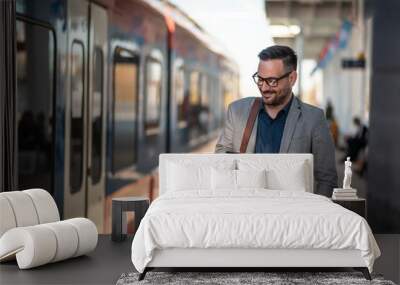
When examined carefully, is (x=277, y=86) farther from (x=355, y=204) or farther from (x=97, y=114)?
(x=97, y=114)

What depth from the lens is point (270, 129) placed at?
20.9 feet

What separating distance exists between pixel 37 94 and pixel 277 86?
182 cm

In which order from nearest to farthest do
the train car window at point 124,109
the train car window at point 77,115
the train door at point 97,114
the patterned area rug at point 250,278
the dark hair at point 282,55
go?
the patterned area rug at point 250,278
the dark hair at point 282,55
the train car window at point 77,115
the train door at point 97,114
the train car window at point 124,109

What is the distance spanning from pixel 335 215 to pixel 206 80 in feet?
25.8

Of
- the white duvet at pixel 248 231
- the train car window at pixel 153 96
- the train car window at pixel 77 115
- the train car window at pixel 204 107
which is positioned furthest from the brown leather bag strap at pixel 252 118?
the train car window at pixel 204 107

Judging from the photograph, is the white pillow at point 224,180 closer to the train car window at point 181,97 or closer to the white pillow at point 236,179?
the white pillow at point 236,179

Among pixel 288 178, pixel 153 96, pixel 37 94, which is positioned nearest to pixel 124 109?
pixel 153 96

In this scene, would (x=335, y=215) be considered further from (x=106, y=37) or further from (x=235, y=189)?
(x=106, y=37)

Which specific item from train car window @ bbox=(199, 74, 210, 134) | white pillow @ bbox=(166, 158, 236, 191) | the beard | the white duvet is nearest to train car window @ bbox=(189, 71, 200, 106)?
Answer: train car window @ bbox=(199, 74, 210, 134)

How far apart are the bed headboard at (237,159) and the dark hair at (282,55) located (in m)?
0.63

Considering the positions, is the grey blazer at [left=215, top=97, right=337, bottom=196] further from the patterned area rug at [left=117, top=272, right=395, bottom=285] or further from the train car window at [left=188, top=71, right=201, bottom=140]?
the train car window at [left=188, top=71, right=201, bottom=140]

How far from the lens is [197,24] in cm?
1304

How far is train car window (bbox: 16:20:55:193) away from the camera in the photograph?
6.86m

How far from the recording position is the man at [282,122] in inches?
248
